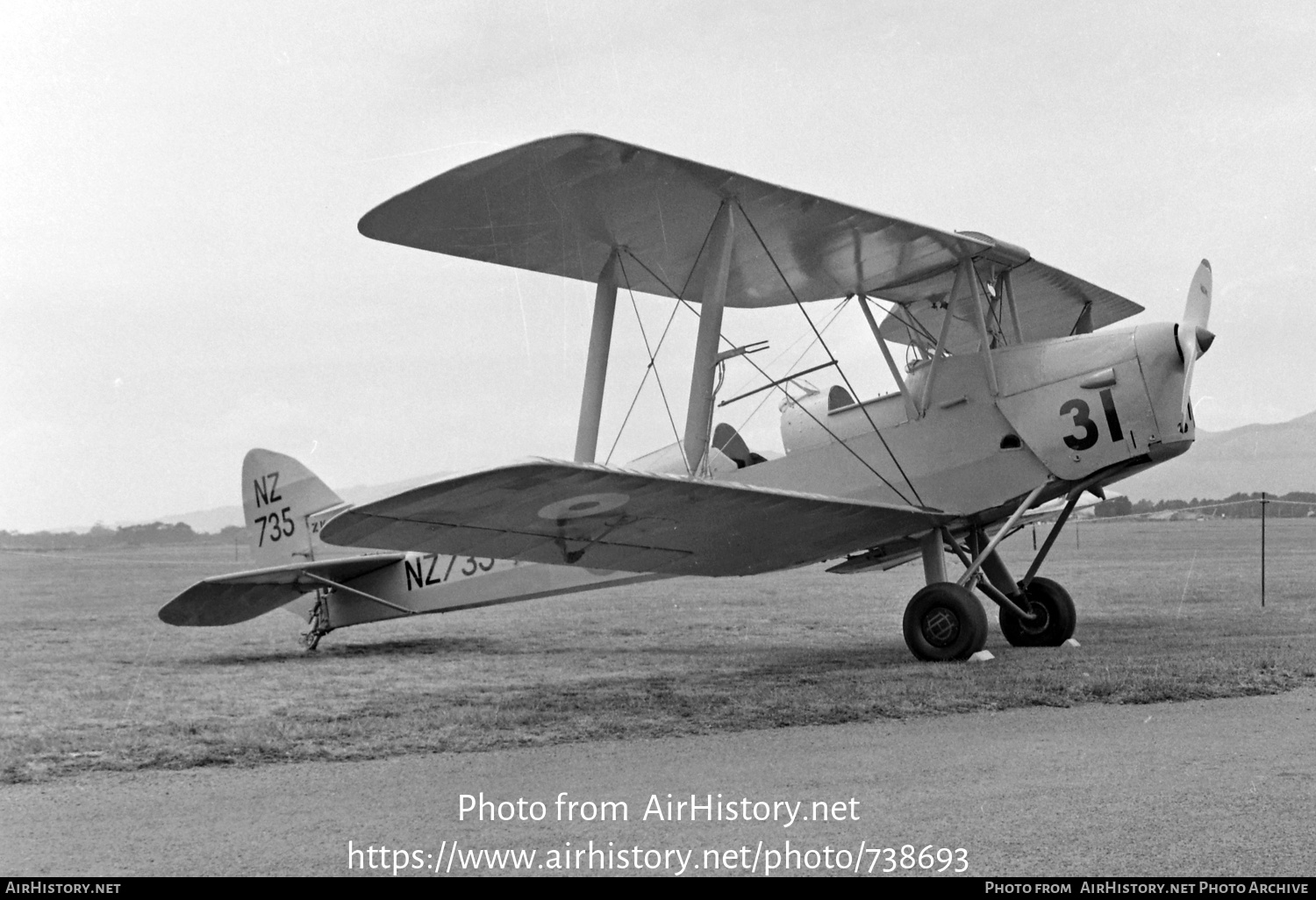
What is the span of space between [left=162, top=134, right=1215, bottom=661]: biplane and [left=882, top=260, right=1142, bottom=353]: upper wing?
0.21 ft

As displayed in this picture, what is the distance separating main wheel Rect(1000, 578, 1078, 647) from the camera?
381 inches

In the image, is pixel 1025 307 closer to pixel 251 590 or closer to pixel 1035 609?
pixel 1035 609

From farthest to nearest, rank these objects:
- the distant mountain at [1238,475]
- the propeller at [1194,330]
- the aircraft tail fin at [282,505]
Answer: the distant mountain at [1238,475] → the aircraft tail fin at [282,505] → the propeller at [1194,330]

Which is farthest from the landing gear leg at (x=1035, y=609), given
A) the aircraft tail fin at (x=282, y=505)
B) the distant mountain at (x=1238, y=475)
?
the distant mountain at (x=1238, y=475)

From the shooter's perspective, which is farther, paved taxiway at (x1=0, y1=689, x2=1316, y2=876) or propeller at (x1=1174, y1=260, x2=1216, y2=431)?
propeller at (x1=1174, y1=260, x2=1216, y2=431)

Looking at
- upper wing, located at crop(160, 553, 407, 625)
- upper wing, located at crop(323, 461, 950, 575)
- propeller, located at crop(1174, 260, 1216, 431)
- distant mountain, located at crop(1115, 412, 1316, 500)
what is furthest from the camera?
distant mountain, located at crop(1115, 412, 1316, 500)

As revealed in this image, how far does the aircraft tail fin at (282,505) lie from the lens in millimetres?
12305

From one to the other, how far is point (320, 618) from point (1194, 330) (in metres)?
8.46

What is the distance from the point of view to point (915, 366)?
934 cm

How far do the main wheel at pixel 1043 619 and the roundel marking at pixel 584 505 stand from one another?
13.8 feet

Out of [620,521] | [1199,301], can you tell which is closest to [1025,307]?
[1199,301]

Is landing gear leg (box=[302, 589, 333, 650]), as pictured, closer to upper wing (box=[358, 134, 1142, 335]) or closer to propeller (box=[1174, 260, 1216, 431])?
upper wing (box=[358, 134, 1142, 335])

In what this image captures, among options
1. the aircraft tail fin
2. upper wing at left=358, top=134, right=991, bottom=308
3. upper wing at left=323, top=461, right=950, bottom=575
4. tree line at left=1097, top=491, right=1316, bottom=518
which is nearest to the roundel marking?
upper wing at left=323, top=461, right=950, bottom=575

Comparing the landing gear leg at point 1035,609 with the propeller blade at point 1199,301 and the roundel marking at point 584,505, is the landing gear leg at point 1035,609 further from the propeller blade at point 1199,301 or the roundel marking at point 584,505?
the roundel marking at point 584,505
